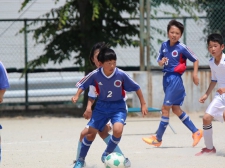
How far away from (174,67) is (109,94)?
2.37m

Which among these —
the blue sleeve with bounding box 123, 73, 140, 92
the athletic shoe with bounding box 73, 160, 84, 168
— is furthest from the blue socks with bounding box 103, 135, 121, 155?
the blue sleeve with bounding box 123, 73, 140, 92

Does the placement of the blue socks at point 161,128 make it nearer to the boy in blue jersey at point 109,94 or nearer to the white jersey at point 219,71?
the white jersey at point 219,71

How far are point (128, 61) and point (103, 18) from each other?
1821mm

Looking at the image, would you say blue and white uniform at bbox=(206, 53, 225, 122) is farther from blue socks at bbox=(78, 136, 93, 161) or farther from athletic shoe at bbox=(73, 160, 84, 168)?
athletic shoe at bbox=(73, 160, 84, 168)

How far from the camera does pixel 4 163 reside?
312 inches

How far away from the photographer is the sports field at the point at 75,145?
7766mm

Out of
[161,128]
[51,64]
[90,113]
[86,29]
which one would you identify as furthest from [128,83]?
[51,64]

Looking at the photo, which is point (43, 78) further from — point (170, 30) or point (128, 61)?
point (170, 30)

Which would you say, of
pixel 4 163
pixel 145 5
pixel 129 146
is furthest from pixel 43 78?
pixel 4 163

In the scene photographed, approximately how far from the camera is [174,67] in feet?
30.7

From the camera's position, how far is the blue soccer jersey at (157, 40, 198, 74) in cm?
927

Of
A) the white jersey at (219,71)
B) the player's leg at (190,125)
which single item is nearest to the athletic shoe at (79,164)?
the white jersey at (219,71)

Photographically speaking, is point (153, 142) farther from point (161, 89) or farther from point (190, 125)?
point (161, 89)

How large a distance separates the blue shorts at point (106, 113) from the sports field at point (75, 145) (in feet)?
2.08
